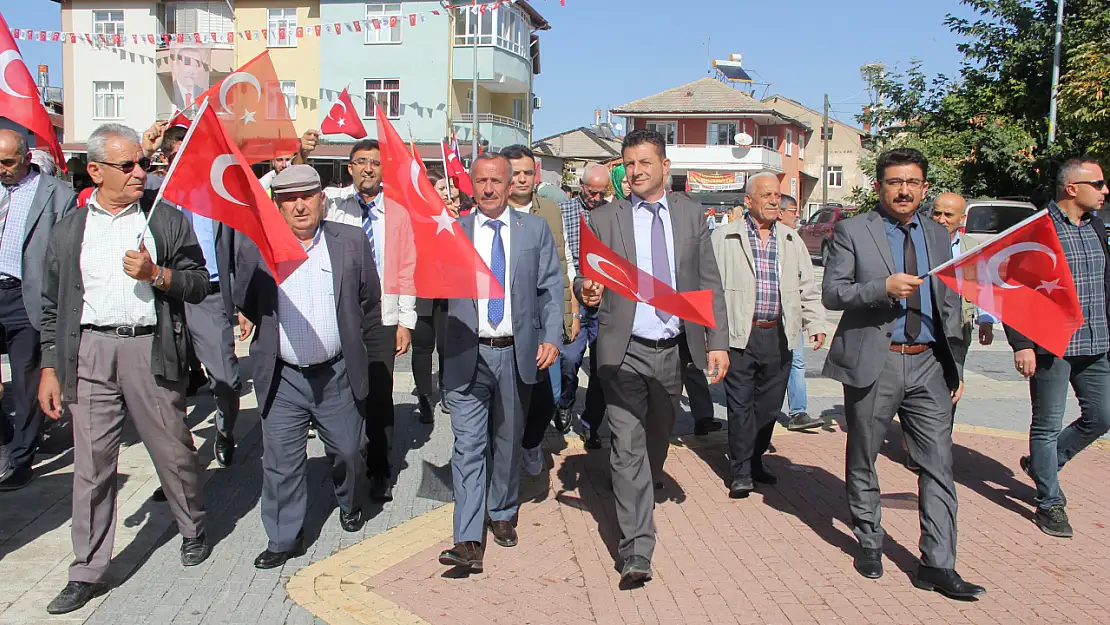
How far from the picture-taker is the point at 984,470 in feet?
23.4

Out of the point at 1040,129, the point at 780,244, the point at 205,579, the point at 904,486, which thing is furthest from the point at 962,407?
the point at 1040,129

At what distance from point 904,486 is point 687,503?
1.61 metres

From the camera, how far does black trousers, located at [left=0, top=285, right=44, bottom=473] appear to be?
20.8 ft

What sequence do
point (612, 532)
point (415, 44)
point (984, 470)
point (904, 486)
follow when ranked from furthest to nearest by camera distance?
point (415, 44) → point (984, 470) → point (904, 486) → point (612, 532)

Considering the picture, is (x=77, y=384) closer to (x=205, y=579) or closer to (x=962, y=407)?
(x=205, y=579)

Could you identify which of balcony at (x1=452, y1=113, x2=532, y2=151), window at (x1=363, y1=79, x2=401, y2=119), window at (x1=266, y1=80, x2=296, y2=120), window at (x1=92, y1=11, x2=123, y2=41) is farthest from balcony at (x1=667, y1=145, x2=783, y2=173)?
window at (x1=266, y1=80, x2=296, y2=120)

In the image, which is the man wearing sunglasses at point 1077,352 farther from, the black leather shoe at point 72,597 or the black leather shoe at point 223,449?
the black leather shoe at point 223,449

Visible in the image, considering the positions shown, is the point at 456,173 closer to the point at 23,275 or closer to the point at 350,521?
the point at 23,275

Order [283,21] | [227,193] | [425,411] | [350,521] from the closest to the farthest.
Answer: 1. [227,193]
2. [350,521]
3. [425,411]
4. [283,21]

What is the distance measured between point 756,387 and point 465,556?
8.41 ft

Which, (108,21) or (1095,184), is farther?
(108,21)

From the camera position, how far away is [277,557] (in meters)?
5.11

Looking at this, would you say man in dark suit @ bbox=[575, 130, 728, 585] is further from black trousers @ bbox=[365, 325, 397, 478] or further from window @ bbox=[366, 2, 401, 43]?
window @ bbox=[366, 2, 401, 43]

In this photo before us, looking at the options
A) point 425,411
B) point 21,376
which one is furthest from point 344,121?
point 21,376
